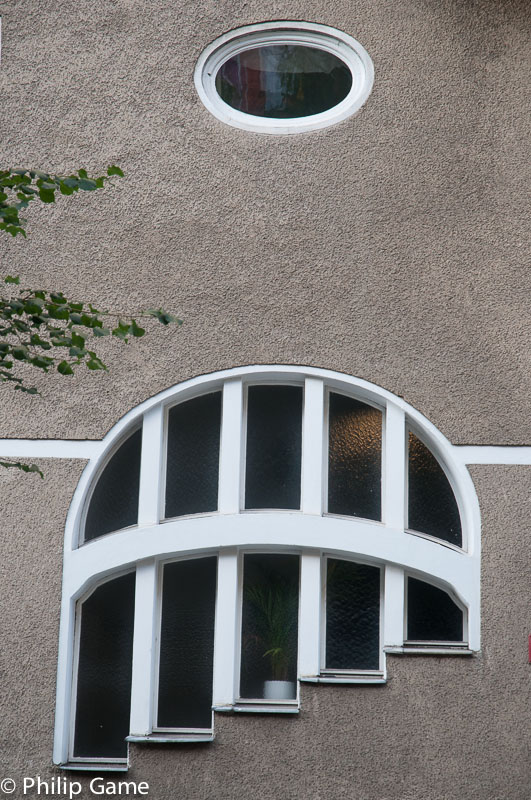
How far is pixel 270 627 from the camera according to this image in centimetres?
486

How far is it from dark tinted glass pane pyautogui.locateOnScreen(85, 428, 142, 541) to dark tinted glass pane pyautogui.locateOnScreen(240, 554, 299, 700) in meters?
0.76

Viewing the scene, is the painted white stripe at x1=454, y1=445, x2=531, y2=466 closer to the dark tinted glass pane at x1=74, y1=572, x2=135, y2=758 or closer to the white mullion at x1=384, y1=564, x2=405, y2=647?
the white mullion at x1=384, y1=564, x2=405, y2=647

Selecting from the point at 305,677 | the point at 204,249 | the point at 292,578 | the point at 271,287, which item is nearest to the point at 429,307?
the point at 271,287

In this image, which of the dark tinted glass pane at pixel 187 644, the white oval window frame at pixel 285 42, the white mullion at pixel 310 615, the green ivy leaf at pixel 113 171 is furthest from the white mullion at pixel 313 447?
the green ivy leaf at pixel 113 171

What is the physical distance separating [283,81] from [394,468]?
2.54 m

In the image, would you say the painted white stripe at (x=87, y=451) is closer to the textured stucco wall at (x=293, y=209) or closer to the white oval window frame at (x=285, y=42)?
the textured stucco wall at (x=293, y=209)

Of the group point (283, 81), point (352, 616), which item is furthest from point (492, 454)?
point (283, 81)

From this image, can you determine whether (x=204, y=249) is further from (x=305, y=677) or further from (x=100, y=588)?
(x=305, y=677)

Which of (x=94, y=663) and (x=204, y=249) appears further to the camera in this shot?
(x=204, y=249)

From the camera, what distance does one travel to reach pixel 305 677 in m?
4.67

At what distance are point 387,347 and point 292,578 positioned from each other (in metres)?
1.44

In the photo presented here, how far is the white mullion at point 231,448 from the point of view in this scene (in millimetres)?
4895

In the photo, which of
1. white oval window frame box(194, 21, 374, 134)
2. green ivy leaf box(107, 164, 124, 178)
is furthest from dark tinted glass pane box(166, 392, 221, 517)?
green ivy leaf box(107, 164, 124, 178)

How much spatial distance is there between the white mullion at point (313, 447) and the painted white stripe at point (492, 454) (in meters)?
0.79
